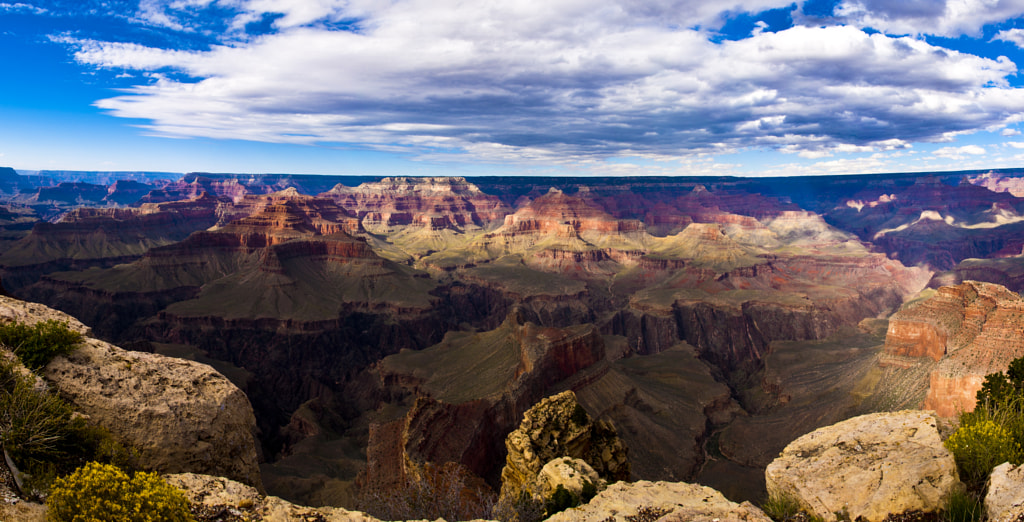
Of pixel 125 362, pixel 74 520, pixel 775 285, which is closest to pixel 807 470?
pixel 74 520

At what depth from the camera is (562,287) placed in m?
178

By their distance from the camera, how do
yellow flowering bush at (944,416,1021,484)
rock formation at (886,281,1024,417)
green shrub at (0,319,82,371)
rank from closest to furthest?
green shrub at (0,319,82,371), yellow flowering bush at (944,416,1021,484), rock formation at (886,281,1024,417)

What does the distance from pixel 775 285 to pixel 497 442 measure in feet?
513

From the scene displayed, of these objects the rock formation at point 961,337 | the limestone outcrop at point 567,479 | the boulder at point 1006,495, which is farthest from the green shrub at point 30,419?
the rock formation at point 961,337

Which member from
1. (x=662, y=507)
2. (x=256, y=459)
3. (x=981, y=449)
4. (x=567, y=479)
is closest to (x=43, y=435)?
(x=256, y=459)

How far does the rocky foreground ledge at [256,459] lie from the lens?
48.2 ft

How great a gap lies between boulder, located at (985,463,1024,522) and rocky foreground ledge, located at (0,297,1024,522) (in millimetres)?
36

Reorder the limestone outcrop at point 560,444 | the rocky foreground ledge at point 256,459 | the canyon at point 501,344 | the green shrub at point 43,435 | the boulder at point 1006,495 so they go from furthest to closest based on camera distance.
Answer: the canyon at point 501,344 → the limestone outcrop at point 560,444 → the rocky foreground ledge at point 256,459 → the boulder at point 1006,495 → the green shrub at point 43,435

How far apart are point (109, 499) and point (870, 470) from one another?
22509 mm

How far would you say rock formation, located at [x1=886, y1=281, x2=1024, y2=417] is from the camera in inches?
2240

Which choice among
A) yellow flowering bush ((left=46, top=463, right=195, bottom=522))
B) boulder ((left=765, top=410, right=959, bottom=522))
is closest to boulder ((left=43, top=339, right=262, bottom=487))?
yellow flowering bush ((left=46, top=463, right=195, bottom=522))

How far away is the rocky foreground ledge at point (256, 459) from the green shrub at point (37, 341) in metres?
0.32

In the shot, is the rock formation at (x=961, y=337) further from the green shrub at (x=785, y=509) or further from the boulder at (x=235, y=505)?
the boulder at (x=235, y=505)

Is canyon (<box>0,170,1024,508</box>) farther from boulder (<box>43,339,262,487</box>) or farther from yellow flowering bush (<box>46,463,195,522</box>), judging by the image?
yellow flowering bush (<box>46,463,195,522</box>)
